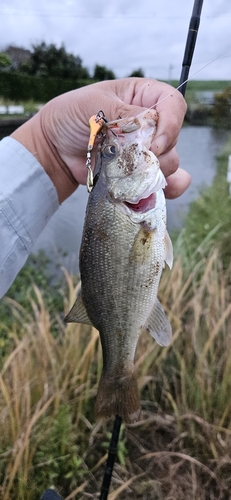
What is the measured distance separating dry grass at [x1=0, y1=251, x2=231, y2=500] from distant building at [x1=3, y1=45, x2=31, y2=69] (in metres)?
5.21

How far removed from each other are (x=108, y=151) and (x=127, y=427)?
1206 mm

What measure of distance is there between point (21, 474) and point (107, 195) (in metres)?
1.00

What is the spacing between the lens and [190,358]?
5.19 ft

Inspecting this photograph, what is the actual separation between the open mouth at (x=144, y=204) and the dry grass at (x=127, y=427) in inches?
31.0

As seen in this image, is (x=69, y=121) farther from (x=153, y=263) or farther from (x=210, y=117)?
(x=210, y=117)

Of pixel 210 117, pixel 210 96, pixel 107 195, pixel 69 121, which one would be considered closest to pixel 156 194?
pixel 107 195

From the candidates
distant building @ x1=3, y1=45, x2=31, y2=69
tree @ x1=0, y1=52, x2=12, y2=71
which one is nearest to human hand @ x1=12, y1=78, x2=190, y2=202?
tree @ x1=0, y1=52, x2=12, y2=71

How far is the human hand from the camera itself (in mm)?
788

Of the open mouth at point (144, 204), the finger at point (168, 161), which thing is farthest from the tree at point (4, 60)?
the open mouth at point (144, 204)

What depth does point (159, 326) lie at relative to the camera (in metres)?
0.81

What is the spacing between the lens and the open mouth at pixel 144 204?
742mm

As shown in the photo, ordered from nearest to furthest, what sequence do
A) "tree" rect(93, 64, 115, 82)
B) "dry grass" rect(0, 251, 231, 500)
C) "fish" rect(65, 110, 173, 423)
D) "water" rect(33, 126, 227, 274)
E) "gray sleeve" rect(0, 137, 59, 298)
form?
1. "fish" rect(65, 110, 173, 423)
2. "gray sleeve" rect(0, 137, 59, 298)
3. "dry grass" rect(0, 251, 231, 500)
4. "water" rect(33, 126, 227, 274)
5. "tree" rect(93, 64, 115, 82)

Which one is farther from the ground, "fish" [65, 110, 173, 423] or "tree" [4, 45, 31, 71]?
A: "tree" [4, 45, 31, 71]

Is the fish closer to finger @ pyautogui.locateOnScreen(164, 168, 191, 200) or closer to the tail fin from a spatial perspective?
the tail fin
